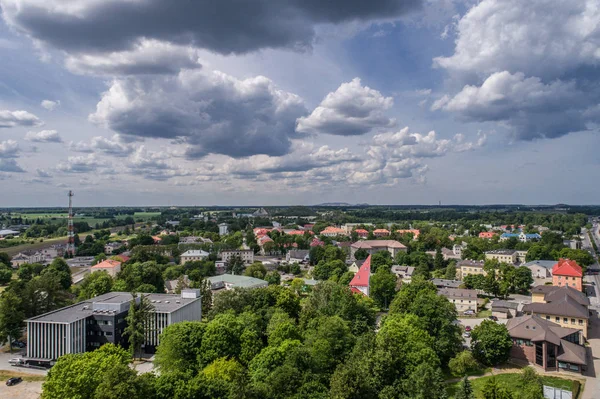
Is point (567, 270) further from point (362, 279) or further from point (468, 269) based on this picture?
point (362, 279)

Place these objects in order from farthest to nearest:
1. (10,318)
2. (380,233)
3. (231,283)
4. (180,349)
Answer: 1. (380,233)
2. (231,283)
3. (10,318)
4. (180,349)

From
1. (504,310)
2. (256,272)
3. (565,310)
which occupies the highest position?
(565,310)

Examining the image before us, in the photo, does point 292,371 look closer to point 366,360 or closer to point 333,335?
point 366,360

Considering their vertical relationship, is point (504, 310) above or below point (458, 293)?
below

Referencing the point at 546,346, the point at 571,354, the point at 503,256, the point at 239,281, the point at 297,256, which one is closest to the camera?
the point at 571,354

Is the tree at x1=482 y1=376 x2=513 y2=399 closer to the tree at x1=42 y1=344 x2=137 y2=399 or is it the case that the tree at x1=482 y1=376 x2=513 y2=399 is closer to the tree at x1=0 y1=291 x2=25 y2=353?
the tree at x1=42 y1=344 x2=137 y2=399

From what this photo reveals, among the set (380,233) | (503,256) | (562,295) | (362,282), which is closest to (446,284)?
(362,282)

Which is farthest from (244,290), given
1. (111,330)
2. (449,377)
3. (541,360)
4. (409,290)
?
(541,360)
